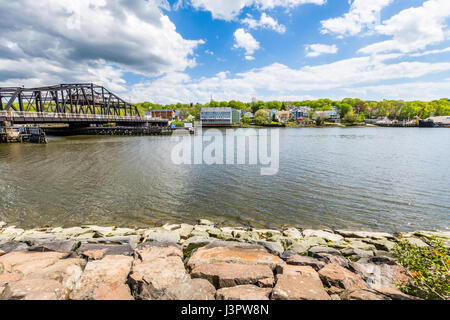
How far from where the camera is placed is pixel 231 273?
525 centimetres

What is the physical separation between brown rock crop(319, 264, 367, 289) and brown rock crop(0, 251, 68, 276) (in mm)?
7475

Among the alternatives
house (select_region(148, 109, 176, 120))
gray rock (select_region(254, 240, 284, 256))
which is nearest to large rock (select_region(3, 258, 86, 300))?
gray rock (select_region(254, 240, 284, 256))

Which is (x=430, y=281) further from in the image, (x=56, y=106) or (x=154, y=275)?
(x=56, y=106)

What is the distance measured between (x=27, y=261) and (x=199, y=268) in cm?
500

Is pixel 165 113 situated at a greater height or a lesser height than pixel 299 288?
greater

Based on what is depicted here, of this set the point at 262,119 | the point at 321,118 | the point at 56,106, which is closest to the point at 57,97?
the point at 56,106

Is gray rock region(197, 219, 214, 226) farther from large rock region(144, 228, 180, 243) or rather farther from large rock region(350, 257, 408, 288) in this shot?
large rock region(350, 257, 408, 288)

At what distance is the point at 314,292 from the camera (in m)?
4.62

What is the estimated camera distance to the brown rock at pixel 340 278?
504cm

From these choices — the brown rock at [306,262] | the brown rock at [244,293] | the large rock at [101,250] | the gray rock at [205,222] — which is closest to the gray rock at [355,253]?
the brown rock at [306,262]

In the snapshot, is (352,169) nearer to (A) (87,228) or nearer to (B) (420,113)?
(A) (87,228)

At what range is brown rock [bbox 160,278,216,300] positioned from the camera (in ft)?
14.7
